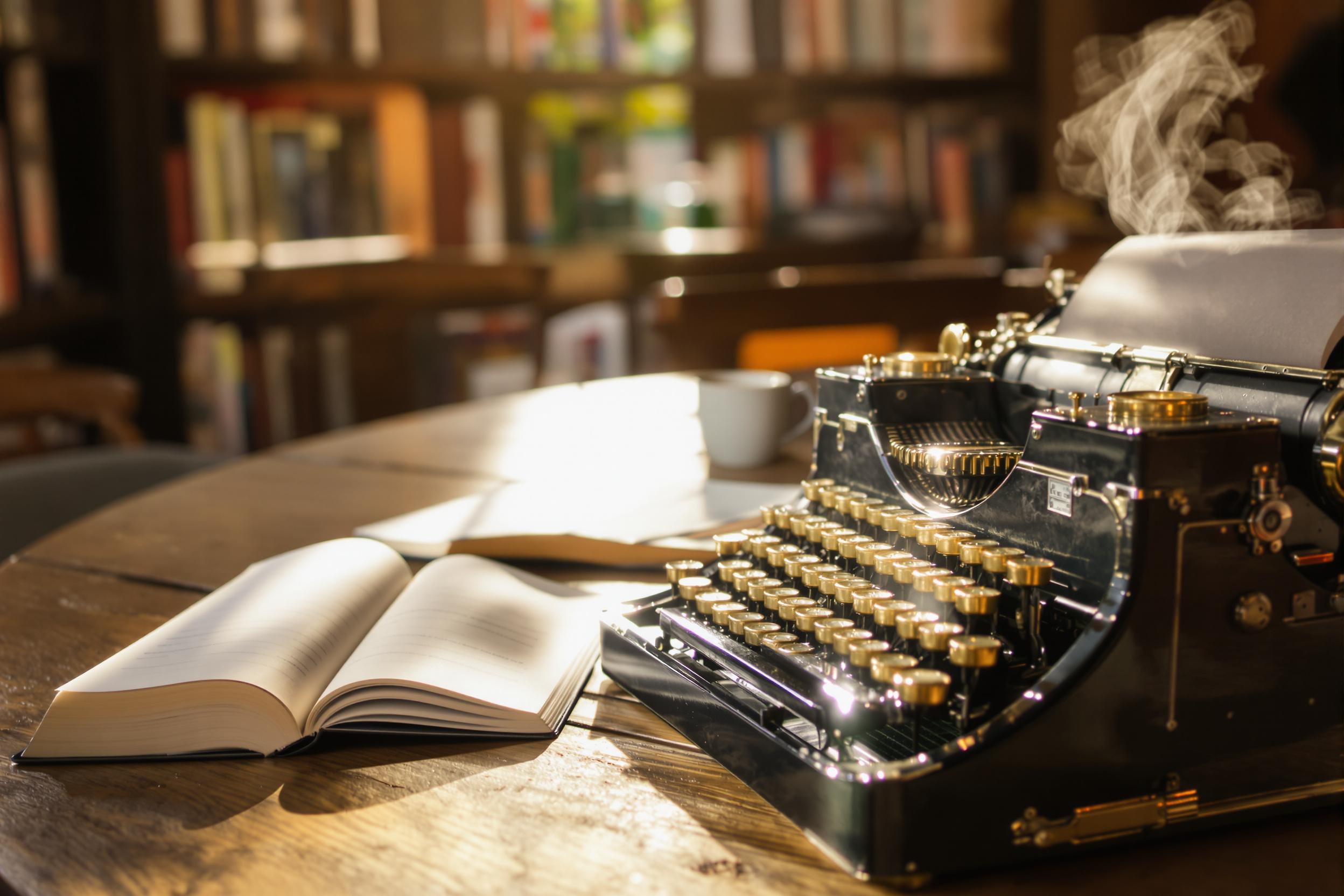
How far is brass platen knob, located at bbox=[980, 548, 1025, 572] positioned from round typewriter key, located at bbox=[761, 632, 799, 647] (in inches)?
4.5

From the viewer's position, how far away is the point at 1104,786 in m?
0.54

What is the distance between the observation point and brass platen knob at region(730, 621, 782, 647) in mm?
672

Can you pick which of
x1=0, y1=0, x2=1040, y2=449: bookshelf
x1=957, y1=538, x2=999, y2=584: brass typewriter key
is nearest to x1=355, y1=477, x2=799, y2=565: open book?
x1=957, y1=538, x2=999, y2=584: brass typewriter key

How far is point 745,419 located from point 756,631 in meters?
0.64

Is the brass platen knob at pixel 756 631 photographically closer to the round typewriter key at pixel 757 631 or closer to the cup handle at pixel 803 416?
the round typewriter key at pixel 757 631

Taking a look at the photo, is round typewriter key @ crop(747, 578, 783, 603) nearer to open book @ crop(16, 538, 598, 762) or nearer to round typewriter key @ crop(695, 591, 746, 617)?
round typewriter key @ crop(695, 591, 746, 617)

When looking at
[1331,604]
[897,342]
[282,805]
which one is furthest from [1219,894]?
[897,342]

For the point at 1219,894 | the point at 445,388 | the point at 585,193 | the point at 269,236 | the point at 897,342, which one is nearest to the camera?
the point at 1219,894

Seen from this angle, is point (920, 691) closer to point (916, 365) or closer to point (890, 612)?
point (890, 612)

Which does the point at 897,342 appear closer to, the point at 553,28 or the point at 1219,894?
the point at 553,28

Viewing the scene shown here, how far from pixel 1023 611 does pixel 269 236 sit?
8.30 ft

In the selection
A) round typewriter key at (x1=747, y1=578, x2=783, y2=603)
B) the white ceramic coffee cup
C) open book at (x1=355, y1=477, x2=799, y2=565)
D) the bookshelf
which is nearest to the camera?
round typewriter key at (x1=747, y1=578, x2=783, y2=603)

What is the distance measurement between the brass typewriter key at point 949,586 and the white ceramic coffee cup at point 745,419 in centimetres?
67

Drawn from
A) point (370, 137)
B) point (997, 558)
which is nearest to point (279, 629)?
point (997, 558)
